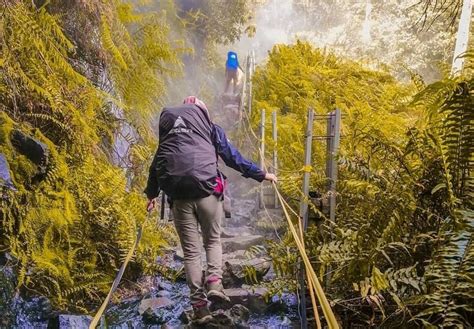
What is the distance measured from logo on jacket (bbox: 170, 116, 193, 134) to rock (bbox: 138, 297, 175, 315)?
1.58 metres

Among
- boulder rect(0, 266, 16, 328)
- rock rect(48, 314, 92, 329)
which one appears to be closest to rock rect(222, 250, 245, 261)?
rock rect(48, 314, 92, 329)

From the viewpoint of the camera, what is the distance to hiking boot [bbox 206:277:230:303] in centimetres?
354

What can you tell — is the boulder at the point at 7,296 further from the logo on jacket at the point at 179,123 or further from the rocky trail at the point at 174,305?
the logo on jacket at the point at 179,123

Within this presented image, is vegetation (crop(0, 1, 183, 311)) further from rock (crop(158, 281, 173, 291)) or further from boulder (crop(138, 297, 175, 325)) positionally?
boulder (crop(138, 297, 175, 325))

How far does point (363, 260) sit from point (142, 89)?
4061 mm

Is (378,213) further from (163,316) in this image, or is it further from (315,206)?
(163,316)

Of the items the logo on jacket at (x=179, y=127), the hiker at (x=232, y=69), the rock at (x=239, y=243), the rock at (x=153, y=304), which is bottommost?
the rock at (x=153, y=304)

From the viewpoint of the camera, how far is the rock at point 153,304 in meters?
3.67

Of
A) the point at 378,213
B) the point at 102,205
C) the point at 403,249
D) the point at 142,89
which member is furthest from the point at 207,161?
the point at 142,89

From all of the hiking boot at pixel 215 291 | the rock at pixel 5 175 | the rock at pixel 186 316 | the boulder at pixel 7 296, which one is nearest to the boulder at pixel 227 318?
the rock at pixel 186 316

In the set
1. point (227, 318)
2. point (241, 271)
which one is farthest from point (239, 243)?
point (227, 318)

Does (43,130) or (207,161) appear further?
(43,130)

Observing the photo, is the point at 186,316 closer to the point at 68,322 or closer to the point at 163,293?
the point at 163,293

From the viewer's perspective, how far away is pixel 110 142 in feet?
17.4
